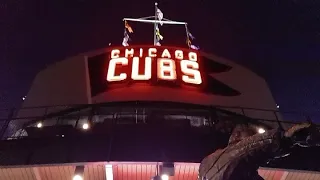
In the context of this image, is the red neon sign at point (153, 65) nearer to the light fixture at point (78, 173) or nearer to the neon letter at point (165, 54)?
the neon letter at point (165, 54)

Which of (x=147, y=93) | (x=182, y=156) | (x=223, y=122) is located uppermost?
(x=147, y=93)

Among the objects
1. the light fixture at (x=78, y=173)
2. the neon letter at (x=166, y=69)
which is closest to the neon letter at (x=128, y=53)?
the neon letter at (x=166, y=69)

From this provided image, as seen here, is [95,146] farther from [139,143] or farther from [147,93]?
[147,93]

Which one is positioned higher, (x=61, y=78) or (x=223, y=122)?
(x=61, y=78)

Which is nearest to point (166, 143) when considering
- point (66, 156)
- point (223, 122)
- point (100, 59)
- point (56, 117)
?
point (66, 156)

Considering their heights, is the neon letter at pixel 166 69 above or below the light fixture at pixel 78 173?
above

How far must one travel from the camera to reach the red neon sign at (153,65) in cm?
1560

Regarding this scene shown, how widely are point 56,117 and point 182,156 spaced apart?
6811 millimetres

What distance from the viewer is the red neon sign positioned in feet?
51.2

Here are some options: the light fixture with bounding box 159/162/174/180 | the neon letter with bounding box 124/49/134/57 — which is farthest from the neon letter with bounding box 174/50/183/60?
the light fixture with bounding box 159/162/174/180

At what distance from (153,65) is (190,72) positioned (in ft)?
5.17

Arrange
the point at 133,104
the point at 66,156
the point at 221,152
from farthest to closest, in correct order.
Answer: the point at 133,104 < the point at 66,156 < the point at 221,152

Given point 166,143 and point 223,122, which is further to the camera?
point 223,122

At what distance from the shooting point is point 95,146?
911 centimetres
